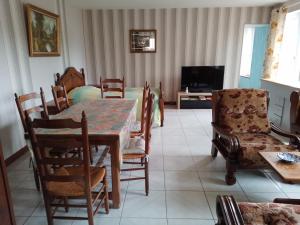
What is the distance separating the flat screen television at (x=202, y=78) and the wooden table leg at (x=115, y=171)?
13.7ft

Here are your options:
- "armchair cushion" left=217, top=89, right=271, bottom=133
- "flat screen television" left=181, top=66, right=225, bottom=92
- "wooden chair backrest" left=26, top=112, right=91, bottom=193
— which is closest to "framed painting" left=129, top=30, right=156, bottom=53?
"flat screen television" left=181, top=66, right=225, bottom=92

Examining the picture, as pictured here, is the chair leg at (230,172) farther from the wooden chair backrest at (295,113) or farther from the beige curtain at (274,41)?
the beige curtain at (274,41)

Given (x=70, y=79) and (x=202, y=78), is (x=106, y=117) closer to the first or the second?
(x=70, y=79)

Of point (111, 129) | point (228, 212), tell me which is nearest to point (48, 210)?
point (111, 129)

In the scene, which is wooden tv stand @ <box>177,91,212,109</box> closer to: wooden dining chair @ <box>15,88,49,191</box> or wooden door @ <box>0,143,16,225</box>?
wooden dining chair @ <box>15,88,49,191</box>

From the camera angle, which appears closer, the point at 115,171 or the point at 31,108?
the point at 115,171

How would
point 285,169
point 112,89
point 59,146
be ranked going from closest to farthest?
1. point 59,146
2. point 285,169
3. point 112,89

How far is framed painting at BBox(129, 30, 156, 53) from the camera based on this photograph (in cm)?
564

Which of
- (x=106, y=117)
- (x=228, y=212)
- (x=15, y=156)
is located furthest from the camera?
(x=15, y=156)

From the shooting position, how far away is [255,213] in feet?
3.55

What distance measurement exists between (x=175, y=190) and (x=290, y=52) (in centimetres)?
429

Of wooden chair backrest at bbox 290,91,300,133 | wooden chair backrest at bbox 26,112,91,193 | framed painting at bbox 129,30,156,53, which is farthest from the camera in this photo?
framed painting at bbox 129,30,156,53

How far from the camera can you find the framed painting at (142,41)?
5.64 meters

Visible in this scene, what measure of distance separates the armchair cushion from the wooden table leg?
A: 1535 mm
